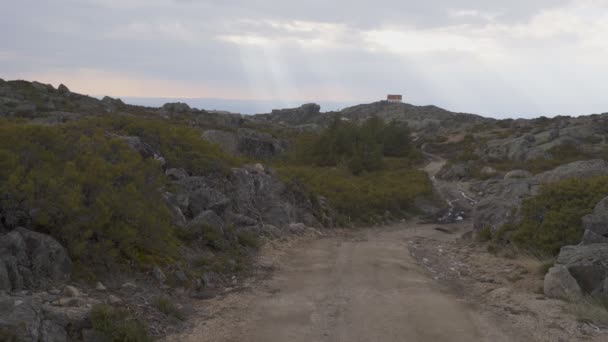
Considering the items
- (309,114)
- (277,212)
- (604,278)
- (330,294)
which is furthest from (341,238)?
(309,114)

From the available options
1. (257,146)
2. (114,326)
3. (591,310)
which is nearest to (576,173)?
(591,310)

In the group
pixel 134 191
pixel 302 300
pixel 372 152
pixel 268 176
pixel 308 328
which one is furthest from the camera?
pixel 372 152

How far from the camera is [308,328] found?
8227 mm

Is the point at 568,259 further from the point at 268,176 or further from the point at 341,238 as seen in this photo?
the point at 268,176

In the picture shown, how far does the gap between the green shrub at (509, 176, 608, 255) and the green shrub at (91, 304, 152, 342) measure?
10.4 metres

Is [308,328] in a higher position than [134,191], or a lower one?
lower

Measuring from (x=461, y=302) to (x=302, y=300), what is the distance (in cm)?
309

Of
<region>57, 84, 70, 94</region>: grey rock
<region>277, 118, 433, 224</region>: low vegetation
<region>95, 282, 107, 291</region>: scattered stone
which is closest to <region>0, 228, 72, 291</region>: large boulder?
<region>95, 282, 107, 291</region>: scattered stone

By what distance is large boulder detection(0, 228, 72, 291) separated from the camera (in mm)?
7531

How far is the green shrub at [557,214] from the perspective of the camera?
527 inches

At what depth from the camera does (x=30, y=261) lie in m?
8.02

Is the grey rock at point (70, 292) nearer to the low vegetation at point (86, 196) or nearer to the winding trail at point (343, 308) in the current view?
the low vegetation at point (86, 196)

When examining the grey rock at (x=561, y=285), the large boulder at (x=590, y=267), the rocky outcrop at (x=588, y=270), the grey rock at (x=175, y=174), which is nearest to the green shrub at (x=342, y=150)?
the grey rock at (x=175, y=174)

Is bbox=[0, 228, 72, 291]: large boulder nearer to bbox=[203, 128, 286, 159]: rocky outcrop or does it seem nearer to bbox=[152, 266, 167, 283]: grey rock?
bbox=[152, 266, 167, 283]: grey rock
